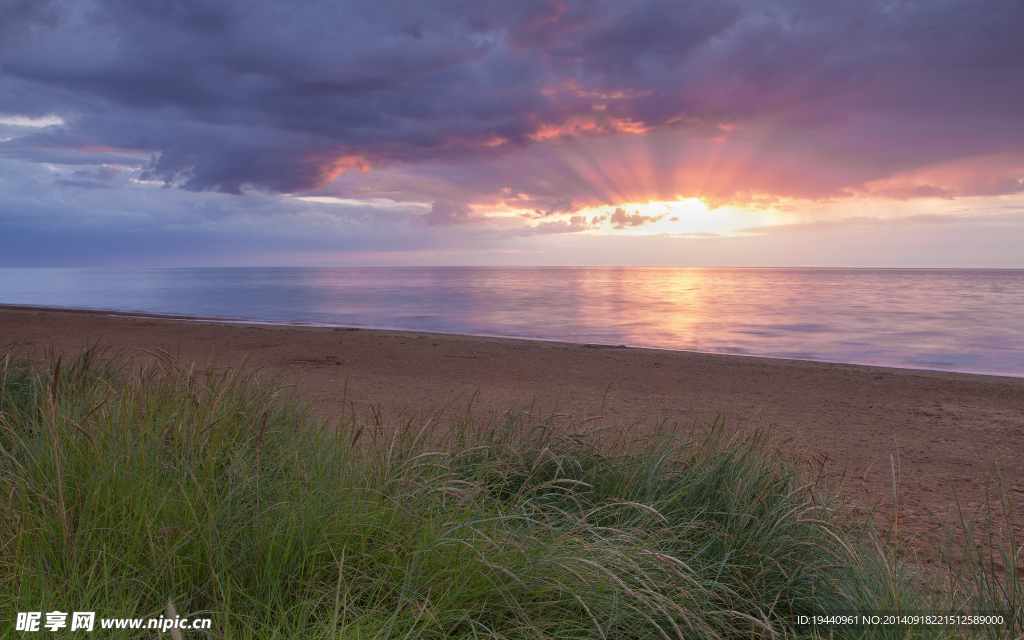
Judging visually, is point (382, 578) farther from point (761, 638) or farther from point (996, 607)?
point (996, 607)

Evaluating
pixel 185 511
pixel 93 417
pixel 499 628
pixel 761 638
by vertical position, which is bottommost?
pixel 761 638

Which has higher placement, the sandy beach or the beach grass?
the beach grass

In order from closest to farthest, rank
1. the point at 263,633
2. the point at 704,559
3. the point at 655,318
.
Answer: the point at 263,633 < the point at 704,559 < the point at 655,318

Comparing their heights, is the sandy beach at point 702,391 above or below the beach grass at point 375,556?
below

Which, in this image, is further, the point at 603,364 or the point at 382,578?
the point at 603,364

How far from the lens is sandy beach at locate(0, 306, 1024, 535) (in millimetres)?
6258

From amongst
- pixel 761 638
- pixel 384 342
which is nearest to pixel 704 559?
pixel 761 638

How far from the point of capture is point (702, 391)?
10.7m

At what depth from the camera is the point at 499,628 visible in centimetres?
192

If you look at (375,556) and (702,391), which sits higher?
(375,556)

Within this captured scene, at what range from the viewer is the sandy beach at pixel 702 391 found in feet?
20.5

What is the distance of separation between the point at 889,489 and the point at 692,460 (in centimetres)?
360

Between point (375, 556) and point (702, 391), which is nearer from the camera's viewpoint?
point (375, 556)

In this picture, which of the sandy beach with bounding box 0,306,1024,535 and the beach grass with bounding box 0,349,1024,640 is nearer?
the beach grass with bounding box 0,349,1024,640
